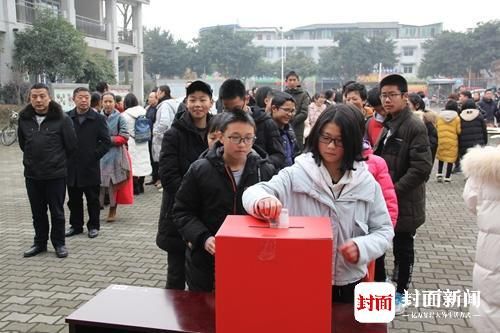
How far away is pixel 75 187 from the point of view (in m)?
5.46

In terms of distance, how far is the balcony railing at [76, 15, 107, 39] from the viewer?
26.3m

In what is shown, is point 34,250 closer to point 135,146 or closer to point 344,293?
point 135,146

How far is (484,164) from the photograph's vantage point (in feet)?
8.02

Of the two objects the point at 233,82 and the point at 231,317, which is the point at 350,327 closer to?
the point at 231,317

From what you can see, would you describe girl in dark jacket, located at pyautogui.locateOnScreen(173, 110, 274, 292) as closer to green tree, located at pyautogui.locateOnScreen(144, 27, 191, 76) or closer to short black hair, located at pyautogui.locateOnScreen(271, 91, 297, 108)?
short black hair, located at pyautogui.locateOnScreen(271, 91, 297, 108)

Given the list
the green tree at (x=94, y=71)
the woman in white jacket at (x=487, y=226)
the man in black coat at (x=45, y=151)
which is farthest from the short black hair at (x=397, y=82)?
the green tree at (x=94, y=71)

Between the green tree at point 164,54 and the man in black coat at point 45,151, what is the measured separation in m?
49.5

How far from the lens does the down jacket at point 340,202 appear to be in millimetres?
1938

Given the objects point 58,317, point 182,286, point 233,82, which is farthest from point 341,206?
point 58,317

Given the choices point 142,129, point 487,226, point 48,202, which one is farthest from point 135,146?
point 487,226

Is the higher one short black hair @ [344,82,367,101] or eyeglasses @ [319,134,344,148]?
short black hair @ [344,82,367,101]

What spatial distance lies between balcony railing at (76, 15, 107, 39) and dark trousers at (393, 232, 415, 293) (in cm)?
2572

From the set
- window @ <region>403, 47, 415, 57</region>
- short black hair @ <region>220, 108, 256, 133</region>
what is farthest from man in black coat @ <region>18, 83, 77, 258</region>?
window @ <region>403, 47, 415, 57</region>

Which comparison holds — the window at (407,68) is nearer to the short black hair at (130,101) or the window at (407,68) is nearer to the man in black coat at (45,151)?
the short black hair at (130,101)
